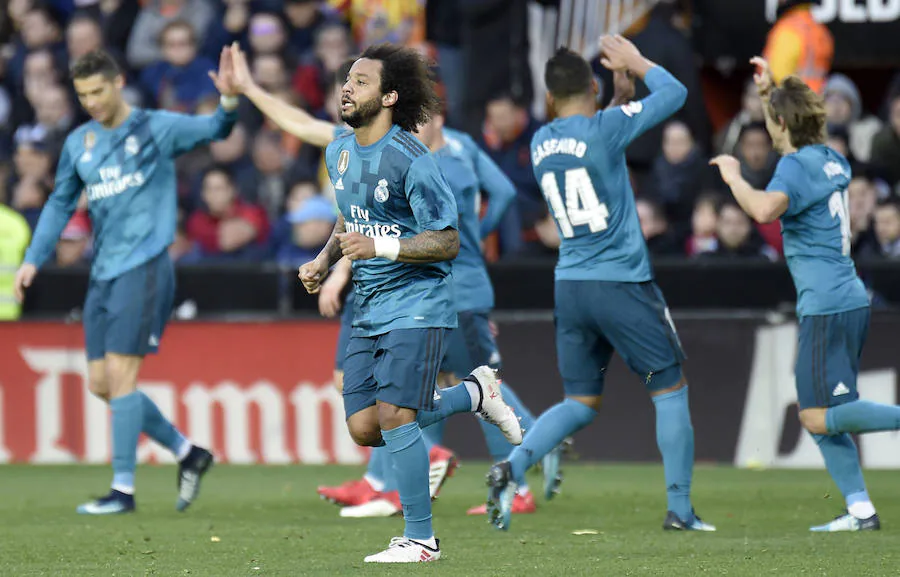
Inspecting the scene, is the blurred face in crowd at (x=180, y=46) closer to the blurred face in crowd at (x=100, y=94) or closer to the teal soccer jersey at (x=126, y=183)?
the teal soccer jersey at (x=126, y=183)

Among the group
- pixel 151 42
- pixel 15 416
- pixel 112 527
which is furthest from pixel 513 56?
pixel 112 527

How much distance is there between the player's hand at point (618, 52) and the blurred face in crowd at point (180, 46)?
866 centimetres

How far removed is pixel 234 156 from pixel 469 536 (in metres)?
8.10

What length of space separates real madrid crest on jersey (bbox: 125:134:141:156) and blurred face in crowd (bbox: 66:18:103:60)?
7.45 metres

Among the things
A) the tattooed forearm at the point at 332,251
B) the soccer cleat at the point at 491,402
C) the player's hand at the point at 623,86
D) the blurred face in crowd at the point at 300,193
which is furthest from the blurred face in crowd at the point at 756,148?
the tattooed forearm at the point at 332,251

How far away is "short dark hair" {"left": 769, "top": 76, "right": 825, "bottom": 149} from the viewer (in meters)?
8.34

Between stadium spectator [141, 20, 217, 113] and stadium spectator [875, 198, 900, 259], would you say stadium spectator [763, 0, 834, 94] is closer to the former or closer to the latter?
stadium spectator [875, 198, 900, 259]

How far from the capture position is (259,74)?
52.4 ft

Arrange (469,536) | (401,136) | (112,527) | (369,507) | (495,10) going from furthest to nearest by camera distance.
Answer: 1. (495,10)
2. (369,507)
3. (112,527)
4. (469,536)
5. (401,136)

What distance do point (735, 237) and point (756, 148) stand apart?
1115 millimetres

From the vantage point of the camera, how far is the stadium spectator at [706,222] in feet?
42.6

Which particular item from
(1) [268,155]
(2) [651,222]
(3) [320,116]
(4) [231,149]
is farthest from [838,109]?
(4) [231,149]

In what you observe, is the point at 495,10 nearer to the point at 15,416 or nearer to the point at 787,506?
the point at 15,416

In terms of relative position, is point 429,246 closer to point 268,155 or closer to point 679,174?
point 679,174
